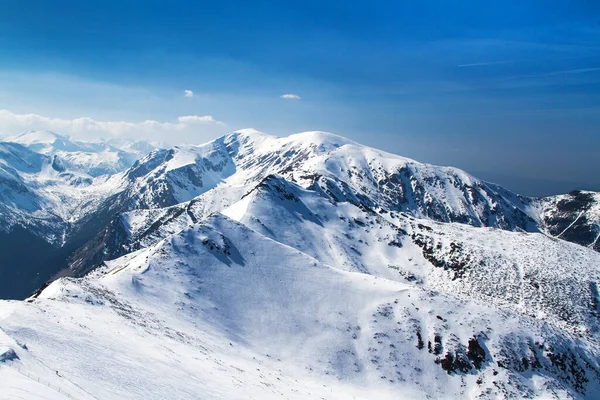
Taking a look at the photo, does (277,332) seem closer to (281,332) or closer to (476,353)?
(281,332)

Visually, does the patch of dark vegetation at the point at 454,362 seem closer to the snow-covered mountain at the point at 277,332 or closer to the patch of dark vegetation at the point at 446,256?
the snow-covered mountain at the point at 277,332

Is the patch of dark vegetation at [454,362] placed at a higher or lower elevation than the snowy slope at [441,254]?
lower

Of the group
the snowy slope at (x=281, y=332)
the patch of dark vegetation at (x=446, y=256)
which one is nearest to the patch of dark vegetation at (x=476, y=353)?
the snowy slope at (x=281, y=332)

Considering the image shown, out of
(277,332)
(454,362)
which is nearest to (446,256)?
(454,362)

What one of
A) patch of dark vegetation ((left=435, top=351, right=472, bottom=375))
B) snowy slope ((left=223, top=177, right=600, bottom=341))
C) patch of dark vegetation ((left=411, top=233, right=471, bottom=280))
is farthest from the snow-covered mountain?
patch of dark vegetation ((left=411, top=233, right=471, bottom=280))

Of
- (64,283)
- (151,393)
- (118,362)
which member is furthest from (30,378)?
(64,283)

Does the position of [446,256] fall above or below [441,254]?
below

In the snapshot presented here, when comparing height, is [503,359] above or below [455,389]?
above

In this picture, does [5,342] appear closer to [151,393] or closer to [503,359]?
[151,393]
